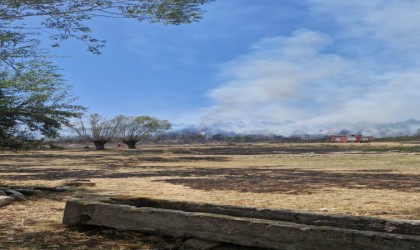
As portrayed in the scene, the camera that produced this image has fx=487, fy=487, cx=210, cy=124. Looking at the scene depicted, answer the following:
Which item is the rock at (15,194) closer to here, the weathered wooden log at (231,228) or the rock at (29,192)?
the rock at (29,192)

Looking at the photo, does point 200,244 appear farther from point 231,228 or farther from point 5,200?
point 5,200

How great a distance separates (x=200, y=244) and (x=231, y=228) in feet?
1.69

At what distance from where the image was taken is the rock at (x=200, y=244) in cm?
607

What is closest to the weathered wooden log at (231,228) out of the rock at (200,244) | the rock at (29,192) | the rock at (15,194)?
the rock at (200,244)

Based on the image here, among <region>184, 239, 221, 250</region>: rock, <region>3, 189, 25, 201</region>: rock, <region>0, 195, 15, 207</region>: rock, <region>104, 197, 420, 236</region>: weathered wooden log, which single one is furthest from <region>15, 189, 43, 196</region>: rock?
<region>184, 239, 221, 250</region>: rock

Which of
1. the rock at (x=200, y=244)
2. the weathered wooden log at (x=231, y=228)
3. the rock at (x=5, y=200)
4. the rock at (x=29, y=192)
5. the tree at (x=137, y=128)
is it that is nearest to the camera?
the weathered wooden log at (x=231, y=228)

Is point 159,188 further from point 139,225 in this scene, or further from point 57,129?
point 139,225

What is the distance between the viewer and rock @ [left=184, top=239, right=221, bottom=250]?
6.07m

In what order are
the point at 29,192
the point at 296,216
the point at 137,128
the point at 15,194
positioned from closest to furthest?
the point at 296,216, the point at 15,194, the point at 29,192, the point at 137,128

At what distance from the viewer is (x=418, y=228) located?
5.59 meters

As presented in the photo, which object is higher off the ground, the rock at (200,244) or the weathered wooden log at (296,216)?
the weathered wooden log at (296,216)

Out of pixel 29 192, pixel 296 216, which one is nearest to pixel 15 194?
pixel 29 192

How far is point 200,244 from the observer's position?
615 cm

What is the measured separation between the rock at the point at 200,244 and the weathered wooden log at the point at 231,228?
0.06m
